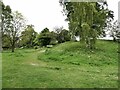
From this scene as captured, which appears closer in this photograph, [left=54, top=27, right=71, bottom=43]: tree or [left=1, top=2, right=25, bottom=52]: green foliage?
[left=1, top=2, right=25, bottom=52]: green foliage

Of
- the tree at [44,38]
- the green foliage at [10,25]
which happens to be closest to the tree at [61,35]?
the tree at [44,38]

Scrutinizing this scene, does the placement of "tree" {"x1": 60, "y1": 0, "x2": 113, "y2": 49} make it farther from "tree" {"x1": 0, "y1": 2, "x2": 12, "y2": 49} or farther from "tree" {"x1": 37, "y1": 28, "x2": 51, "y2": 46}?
"tree" {"x1": 37, "y1": 28, "x2": 51, "y2": 46}

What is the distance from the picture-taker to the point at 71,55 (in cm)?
3622

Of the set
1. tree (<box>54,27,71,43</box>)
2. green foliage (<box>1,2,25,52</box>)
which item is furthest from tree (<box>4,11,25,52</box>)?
tree (<box>54,27,71,43</box>)

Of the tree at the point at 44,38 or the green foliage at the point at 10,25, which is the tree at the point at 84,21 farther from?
the tree at the point at 44,38

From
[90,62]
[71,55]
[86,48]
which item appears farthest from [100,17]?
[90,62]

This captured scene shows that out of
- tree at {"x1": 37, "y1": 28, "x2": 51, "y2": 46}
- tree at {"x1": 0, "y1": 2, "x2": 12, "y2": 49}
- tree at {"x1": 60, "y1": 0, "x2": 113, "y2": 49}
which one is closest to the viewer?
tree at {"x1": 60, "y1": 0, "x2": 113, "y2": 49}

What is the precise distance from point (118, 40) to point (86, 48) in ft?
66.2

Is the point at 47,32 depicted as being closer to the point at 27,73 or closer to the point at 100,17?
the point at 100,17

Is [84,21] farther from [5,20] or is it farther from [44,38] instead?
[44,38]

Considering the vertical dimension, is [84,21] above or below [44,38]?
above

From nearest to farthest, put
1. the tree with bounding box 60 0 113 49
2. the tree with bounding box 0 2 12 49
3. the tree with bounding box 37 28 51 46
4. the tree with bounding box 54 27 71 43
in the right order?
the tree with bounding box 60 0 113 49, the tree with bounding box 0 2 12 49, the tree with bounding box 37 28 51 46, the tree with bounding box 54 27 71 43

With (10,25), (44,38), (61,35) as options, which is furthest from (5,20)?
(61,35)

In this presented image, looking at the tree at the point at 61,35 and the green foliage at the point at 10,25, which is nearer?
the green foliage at the point at 10,25
